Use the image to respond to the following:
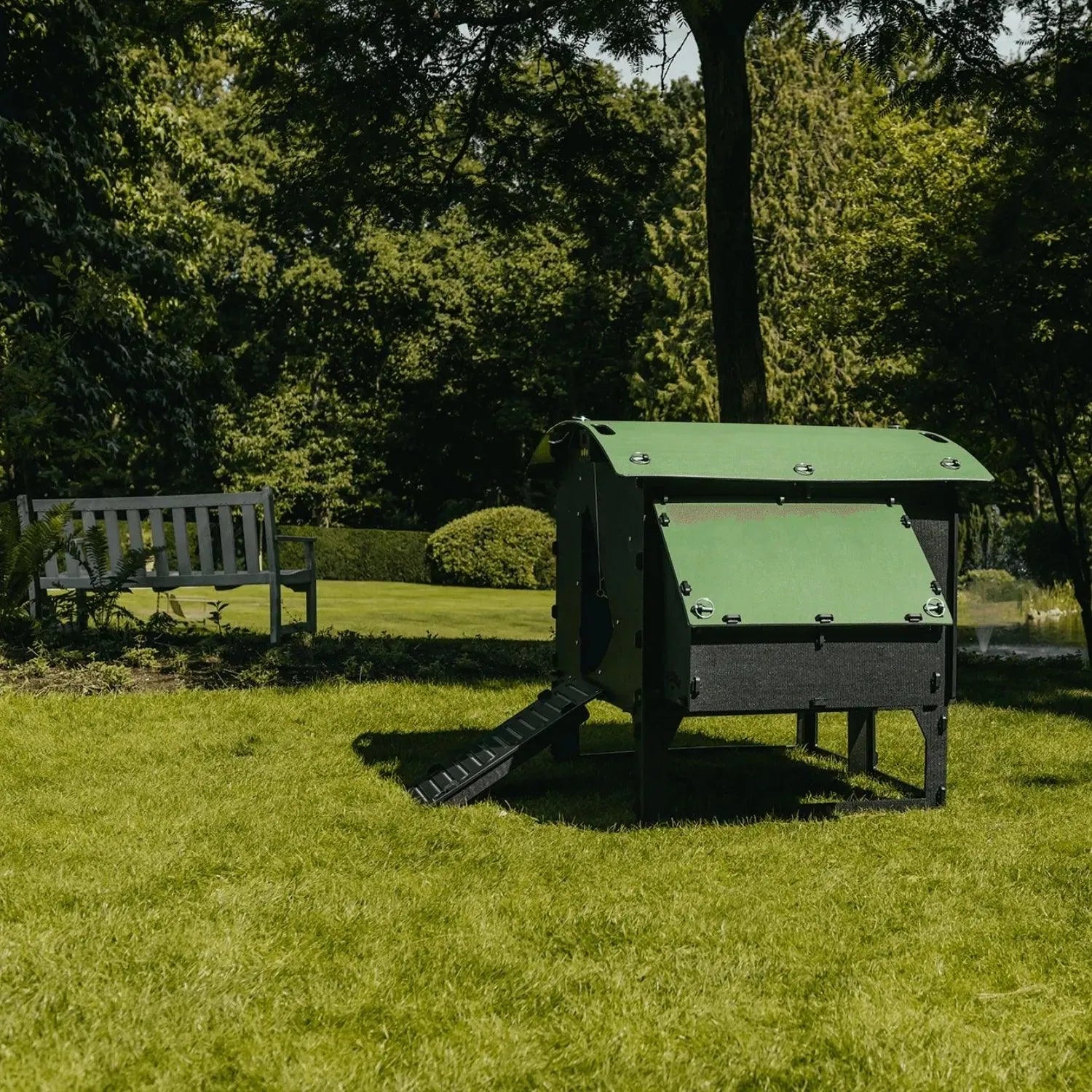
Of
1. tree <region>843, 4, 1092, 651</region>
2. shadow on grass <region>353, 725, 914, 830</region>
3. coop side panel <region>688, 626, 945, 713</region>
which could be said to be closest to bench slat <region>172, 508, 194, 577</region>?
shadow on grass <region>353, 725, 914, 830</region>

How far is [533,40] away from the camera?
1188cm

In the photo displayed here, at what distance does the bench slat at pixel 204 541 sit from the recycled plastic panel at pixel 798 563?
204 inches

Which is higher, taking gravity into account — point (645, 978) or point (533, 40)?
point (533, 40)

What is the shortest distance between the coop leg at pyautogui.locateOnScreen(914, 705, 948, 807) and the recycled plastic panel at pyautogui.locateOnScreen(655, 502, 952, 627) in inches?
18.4

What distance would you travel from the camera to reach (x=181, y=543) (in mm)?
9773

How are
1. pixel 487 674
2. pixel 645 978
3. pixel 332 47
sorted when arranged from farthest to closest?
pixel 332 47
pixel 487 674
pixel 645 978

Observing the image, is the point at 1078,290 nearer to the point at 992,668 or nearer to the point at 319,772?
the point at 992,668

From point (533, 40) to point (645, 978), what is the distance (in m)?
10.0

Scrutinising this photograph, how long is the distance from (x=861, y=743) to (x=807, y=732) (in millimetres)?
624

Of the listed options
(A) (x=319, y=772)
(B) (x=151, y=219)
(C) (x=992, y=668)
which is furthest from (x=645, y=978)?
(B) (x=151, y=219)

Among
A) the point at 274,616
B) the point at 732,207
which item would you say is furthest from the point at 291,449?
the point at 732,207

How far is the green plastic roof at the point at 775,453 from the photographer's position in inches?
210

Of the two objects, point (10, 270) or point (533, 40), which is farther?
point (10, 270)

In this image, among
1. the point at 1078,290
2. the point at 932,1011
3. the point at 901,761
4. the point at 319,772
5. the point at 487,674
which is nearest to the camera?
the point at 932,1011
